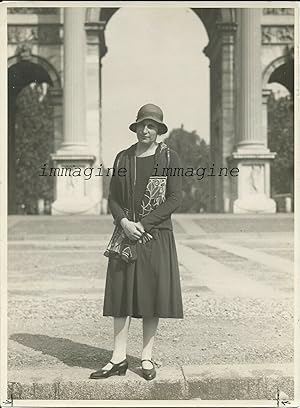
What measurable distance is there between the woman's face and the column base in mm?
17281

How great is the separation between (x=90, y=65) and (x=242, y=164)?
663cm

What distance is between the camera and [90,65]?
24.9 metres

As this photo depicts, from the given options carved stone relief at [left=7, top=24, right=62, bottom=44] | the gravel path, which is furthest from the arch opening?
the gravel path

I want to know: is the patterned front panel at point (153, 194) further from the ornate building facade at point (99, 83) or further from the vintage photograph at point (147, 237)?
the ornate building facade at point (99, 83)

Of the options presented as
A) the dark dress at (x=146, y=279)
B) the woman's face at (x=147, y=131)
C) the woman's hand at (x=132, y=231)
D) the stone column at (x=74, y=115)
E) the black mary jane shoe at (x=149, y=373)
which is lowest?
the black mary jane shoe at (x=149, y=373)

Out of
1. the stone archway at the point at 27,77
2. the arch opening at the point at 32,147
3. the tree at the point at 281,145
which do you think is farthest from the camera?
the tree at the point at 281,145

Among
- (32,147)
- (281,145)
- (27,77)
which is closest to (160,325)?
(27,77)

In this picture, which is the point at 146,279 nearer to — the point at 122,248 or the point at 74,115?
the point at 122,248

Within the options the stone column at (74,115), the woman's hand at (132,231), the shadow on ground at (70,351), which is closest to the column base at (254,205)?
the stone column at (74,115)

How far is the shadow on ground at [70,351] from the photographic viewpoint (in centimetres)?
561

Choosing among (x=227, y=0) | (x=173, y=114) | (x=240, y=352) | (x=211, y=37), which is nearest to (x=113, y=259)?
(x=240, y=352)

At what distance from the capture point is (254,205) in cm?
2230

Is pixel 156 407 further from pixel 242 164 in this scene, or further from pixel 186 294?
pixel 242 164

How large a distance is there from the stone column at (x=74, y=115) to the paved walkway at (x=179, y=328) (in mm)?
7577
